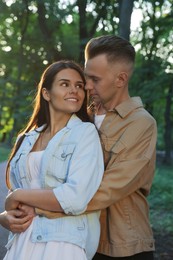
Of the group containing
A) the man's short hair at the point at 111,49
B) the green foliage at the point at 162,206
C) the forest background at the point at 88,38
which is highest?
the man's short hair at the point at 111,49

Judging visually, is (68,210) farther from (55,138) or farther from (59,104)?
(59,104)

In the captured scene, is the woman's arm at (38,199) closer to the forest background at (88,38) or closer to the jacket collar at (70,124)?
the jacket collar at (70,124)

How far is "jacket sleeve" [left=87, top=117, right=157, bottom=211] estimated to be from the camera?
232 centimetres

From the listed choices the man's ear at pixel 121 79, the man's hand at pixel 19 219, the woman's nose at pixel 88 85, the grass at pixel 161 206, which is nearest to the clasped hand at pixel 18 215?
the man's hand at pixel 19 219

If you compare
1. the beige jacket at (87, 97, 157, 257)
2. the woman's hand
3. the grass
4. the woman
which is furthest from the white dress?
the grass

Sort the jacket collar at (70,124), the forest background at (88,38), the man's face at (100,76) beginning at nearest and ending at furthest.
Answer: the jacket collar at (70,124)
the man's face at (100,76)
the forest background at (88,38)

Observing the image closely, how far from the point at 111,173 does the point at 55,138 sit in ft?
1.11

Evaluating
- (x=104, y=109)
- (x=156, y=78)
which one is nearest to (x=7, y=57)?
(x=156, y=78)

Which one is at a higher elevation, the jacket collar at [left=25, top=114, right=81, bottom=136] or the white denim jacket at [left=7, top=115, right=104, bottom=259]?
the jacket collar at [left=25, top=114, right=81, bottom=136]

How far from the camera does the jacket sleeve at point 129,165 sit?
2322 millimetres

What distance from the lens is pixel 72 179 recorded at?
2217mm

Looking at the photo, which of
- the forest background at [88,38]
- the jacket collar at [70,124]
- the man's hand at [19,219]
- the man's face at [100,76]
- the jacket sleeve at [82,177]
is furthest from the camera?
the forest background at [88,38]

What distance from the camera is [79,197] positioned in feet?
7.22

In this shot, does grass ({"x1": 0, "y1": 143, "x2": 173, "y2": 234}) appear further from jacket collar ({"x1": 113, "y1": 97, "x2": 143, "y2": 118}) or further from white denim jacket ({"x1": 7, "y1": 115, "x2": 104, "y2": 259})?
white denim jacket ({"x1": 7, "y1": 115, "x2": 104, "y2": 259})
